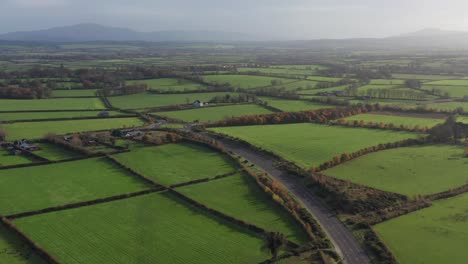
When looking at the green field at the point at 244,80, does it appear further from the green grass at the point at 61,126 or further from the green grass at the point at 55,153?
the green grass at the point at 55,153

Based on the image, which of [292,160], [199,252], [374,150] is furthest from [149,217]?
[374,150]

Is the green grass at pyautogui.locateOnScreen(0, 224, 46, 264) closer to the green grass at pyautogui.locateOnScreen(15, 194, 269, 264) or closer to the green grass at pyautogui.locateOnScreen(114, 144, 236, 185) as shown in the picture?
the green grass at pyautogui.locateOnScreen(15, 194, 269, 264)

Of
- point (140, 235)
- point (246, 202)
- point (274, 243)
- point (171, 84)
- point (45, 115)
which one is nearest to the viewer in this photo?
point (274, 243)

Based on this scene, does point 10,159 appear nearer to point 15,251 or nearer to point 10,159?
point 10,159

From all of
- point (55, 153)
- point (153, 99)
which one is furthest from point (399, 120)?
point (55, 153)

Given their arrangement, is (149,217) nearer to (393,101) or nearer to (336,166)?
(336,166)

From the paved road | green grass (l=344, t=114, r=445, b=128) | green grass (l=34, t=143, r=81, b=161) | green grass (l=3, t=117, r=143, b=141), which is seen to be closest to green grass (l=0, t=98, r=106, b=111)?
green grass (l=3, t=117, r=143, b=141)
